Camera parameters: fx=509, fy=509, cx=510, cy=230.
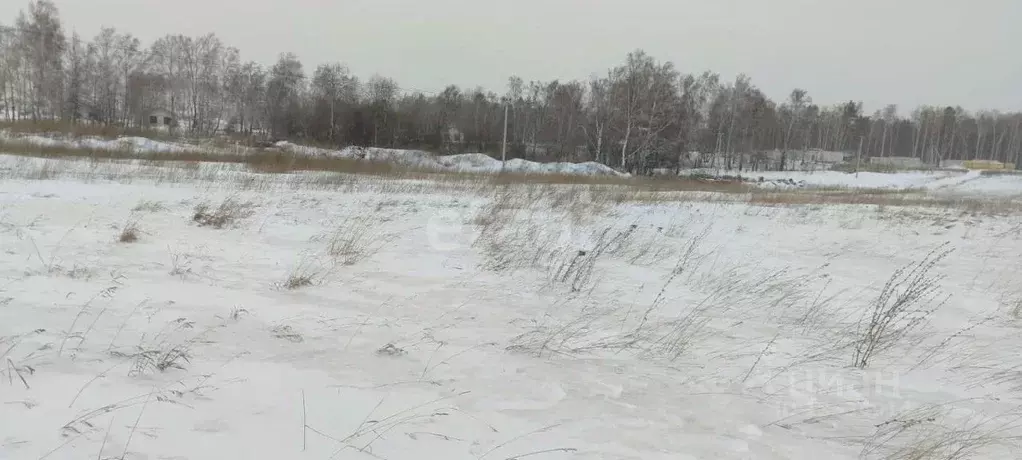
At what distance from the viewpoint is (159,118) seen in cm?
6175

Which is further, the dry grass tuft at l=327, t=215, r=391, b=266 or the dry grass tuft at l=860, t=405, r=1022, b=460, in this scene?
the dry grass tuft at l=327, t=215, r=391, b=266

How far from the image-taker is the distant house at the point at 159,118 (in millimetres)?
58500

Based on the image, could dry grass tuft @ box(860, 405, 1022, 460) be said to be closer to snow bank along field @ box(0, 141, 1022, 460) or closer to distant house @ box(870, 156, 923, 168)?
snow bank along field @ box(0, 141, 1022, 460)

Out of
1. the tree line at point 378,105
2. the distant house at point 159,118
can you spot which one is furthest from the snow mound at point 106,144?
the distant house at point 159,118

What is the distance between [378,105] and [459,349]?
46000 millimetres

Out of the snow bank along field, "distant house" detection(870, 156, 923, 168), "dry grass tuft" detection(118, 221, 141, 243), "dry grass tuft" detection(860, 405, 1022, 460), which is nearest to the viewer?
the snow bank along field

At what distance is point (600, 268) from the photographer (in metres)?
6.27

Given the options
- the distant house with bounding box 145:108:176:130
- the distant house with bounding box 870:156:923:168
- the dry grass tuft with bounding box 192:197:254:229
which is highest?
the distant house with bounding box 870:156:923:168

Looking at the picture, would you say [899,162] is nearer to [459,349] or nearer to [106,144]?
[106,144]

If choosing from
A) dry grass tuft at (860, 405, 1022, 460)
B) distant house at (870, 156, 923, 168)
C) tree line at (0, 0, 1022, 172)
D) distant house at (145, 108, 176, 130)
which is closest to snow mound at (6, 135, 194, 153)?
tree line at (0, 0, 1022, 172)

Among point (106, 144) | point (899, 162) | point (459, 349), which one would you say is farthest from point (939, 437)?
point (899, 162)

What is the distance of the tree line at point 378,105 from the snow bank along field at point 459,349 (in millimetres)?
36318

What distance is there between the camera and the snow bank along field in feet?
7.29

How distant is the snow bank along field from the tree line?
36.3 meters
